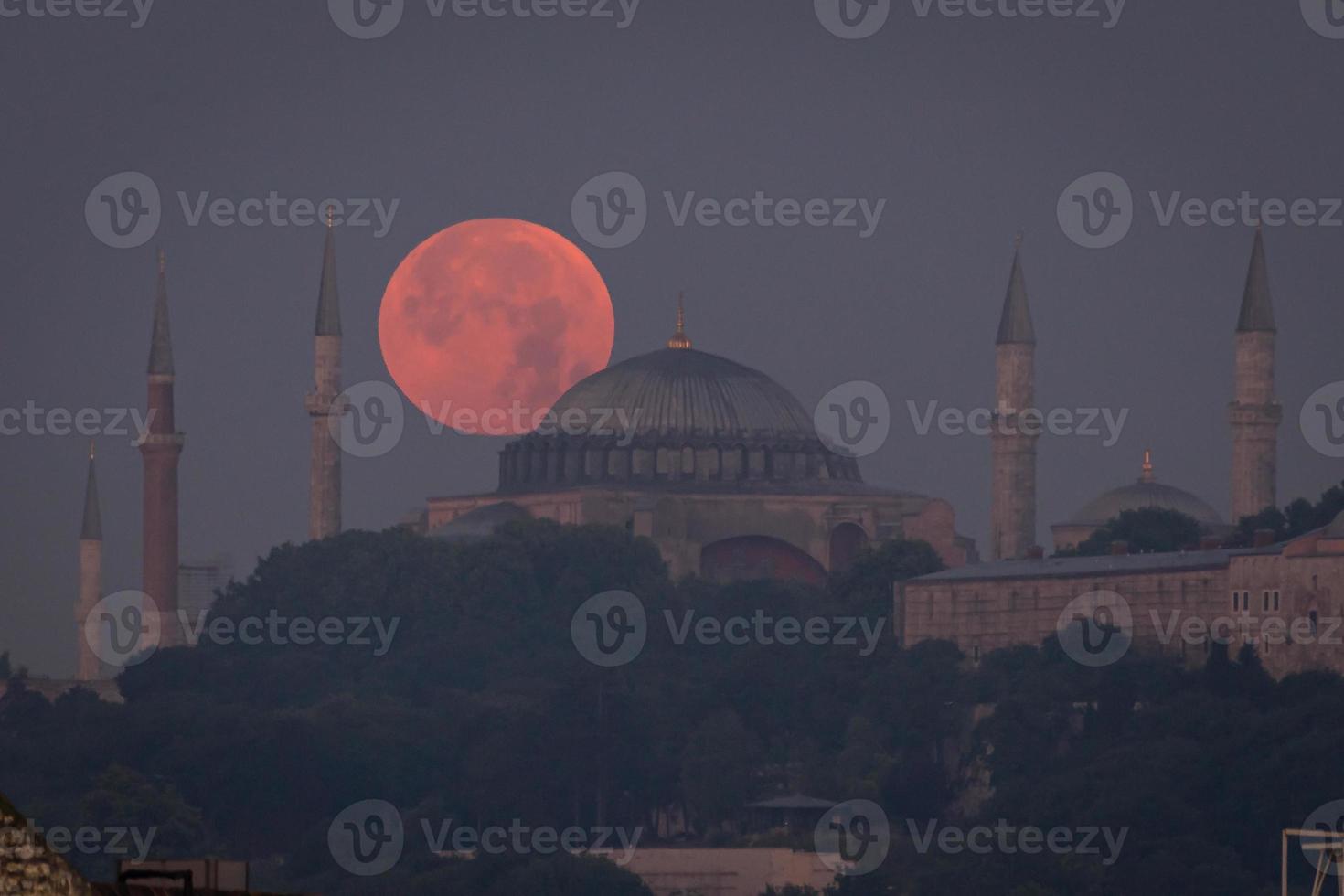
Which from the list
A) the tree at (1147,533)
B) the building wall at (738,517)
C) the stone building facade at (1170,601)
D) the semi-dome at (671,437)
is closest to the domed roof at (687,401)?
the semi-dome at (671,437)

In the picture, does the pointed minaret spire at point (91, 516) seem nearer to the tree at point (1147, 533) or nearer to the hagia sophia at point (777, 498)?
the hagia sophia at point (777, 498)

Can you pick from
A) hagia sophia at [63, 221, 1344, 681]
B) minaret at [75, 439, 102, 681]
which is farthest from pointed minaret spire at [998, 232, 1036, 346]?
minaret at [75, 439, 102, 681]

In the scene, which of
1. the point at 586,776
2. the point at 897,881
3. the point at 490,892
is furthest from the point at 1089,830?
the point at 586,776

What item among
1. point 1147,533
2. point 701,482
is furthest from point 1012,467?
point 701,482

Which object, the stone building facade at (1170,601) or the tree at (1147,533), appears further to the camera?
the tree at (1147,533)

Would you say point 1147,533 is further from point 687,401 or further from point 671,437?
point 687,401

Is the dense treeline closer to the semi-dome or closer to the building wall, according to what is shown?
the building wall
